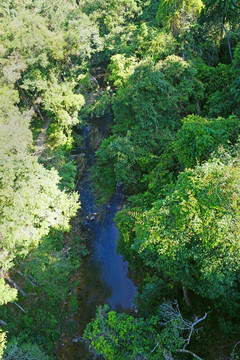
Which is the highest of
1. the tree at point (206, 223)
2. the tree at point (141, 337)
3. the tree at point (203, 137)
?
the tree at point (203, 137)

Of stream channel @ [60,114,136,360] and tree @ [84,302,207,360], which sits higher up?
stream channel @ [60,114,136,360]

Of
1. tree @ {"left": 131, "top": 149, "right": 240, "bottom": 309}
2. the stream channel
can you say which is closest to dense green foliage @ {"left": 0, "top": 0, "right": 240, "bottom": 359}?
tree @ {"left": 131, "top": 149, "right": 240, "bottom": 309}

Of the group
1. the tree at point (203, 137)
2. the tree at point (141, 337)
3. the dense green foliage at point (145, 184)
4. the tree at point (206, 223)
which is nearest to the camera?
the tree at point (206, 223)

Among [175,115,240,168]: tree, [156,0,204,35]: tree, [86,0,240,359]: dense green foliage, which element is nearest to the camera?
[86,0,240,359]: dense green foliage

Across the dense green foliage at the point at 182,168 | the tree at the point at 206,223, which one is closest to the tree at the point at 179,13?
the dense green foliage at the point at 182,168

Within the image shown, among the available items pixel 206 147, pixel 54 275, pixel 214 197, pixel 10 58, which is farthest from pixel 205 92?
pixel 10 58

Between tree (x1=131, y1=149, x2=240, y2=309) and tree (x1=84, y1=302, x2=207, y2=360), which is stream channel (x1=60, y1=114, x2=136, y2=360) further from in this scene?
tree (x1=131, y1=149, x2=240, y2=309)

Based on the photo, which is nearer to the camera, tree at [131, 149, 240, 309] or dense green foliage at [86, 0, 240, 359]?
tree at [131, 149, 240, 309]

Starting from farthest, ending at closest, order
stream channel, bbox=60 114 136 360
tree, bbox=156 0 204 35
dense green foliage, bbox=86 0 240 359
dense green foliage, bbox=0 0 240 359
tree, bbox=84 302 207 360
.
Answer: tree, bbox=156 0 204 35
stream channel, bbox=60 114 136 360
tree, bbox=84 302 207 360
dense green foliage, bbox=0 0 240 359
dense green foliage, bbox=86 0 240 359

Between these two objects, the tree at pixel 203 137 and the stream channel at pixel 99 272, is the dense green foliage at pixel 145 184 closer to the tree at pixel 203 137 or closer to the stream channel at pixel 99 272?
the tree at pixel 203 137
